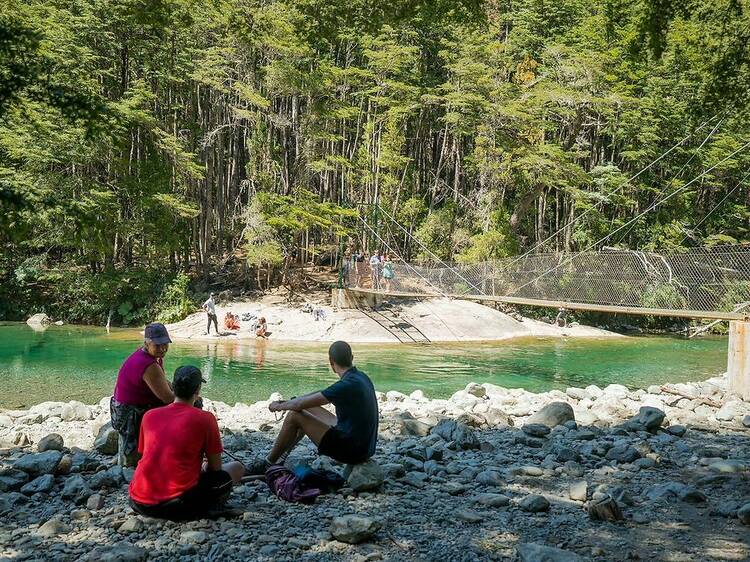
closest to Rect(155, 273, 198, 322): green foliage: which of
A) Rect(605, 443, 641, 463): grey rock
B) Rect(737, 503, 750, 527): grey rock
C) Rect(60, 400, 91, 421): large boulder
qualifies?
Rect(60, 400, 91, 421): large boulder

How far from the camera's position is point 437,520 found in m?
3.04

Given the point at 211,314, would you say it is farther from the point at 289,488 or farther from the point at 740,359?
the point at 289,488

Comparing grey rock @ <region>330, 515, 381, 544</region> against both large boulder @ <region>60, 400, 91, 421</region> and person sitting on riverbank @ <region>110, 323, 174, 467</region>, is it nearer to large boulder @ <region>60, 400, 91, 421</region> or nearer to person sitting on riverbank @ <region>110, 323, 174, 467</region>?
person sitting on riverbank @ <region>110, 323, 174, 467</region>

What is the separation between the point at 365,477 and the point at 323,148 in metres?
18.1

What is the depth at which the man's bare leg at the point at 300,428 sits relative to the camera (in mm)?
3447

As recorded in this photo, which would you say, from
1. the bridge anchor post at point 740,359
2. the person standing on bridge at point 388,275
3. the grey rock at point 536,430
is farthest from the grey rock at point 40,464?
the person standing on bridge at point 388,275

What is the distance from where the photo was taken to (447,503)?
329 cm

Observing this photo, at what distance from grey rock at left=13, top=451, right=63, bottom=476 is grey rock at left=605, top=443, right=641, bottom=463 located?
3271mm

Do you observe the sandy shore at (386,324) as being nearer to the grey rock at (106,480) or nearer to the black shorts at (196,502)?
the grey rock at (106,480)

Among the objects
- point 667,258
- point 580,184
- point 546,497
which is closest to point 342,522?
point 546,497

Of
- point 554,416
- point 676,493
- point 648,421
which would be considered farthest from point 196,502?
point 648,421

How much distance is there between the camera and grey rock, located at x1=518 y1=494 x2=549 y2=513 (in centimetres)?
318

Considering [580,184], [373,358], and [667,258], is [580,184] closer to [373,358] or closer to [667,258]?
[667,258]

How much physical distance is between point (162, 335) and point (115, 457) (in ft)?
3.85
